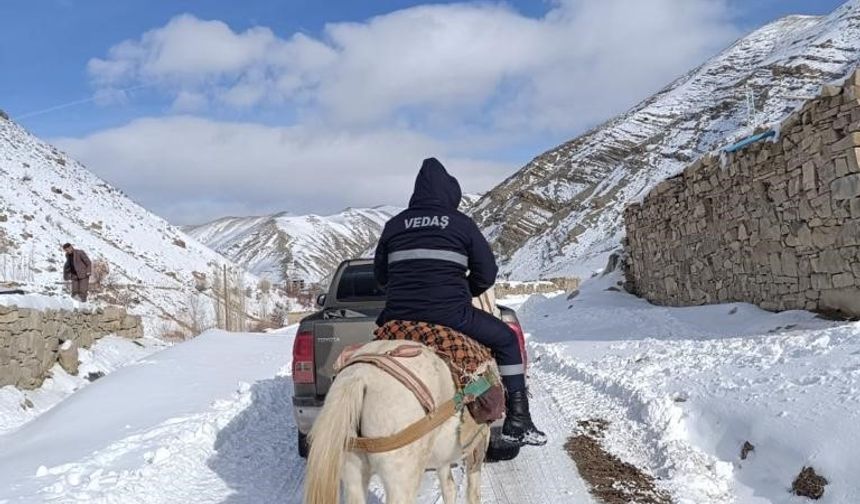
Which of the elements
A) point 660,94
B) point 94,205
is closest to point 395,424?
point 94,205

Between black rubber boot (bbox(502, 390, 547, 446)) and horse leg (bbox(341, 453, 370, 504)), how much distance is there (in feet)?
4.81

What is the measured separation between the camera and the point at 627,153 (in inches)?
3189

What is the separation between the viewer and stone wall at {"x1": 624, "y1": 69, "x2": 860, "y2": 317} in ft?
27.0

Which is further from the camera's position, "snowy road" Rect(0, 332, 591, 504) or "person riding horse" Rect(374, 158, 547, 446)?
"snowy road" Rect(0, 332, 591, 504)

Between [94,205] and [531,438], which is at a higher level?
[94,205]

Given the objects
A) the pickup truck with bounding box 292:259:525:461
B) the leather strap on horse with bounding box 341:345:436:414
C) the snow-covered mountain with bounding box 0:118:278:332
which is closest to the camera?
the leather strap on horse with bounding box 341:345:436:414

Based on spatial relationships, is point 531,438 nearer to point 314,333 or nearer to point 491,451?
point 491,451

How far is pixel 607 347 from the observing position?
37.6 feet

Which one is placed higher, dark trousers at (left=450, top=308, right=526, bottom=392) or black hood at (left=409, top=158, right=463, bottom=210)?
black hood at (left=409, top=158, right=463, bottom=210)

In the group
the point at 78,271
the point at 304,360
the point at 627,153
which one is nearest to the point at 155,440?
the point at 304,360

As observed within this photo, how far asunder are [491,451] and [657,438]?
1717mm

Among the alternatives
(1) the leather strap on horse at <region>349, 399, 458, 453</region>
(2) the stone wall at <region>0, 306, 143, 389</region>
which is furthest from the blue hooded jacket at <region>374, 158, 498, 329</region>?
(2) the stone wall at <region>0, 306, 143, 389</region>

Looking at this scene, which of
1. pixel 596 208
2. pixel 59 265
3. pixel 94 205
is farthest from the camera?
pixel 596 208

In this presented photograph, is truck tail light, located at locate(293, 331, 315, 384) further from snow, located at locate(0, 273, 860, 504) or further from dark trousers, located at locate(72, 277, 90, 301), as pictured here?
dark trousers, located at locate(72, 277, 90, 301)
